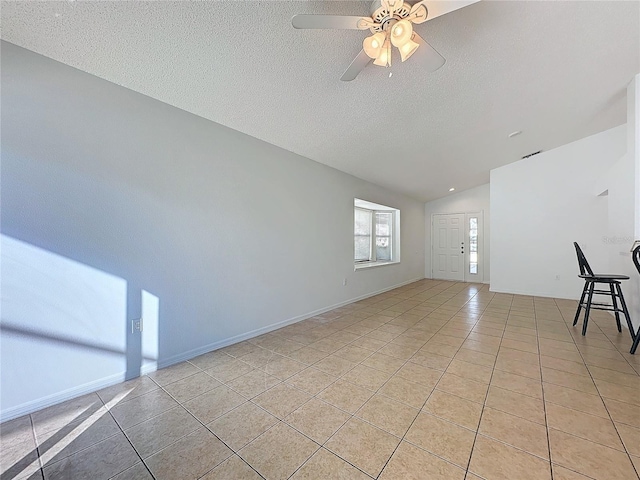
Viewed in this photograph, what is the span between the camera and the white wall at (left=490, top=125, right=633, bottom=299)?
4.81m

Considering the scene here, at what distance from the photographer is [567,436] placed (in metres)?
1.54

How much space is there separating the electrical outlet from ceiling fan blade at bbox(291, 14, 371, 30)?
2.47m

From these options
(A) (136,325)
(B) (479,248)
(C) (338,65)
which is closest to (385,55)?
(C) (338,65)

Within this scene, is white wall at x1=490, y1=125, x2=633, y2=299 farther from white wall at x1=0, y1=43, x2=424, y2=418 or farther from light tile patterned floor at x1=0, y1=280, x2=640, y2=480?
white wall at x1=0, y1=43, x2=424, y2=418

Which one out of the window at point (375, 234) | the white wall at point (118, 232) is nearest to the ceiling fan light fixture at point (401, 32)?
the white wall at point (118, 232)

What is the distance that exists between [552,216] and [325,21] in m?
6.02

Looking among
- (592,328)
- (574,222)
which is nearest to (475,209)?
(574,222)

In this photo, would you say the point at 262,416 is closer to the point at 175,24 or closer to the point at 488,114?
the point at 175,24

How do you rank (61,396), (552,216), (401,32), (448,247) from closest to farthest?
(401,32), (61,396), (552,216), (448,247)

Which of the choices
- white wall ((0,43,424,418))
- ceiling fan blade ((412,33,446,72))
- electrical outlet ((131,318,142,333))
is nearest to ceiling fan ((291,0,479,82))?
ceiling fan blade ((412,33,446,72))

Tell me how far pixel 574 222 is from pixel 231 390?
649cm

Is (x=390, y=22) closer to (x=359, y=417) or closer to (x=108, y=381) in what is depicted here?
(x=359, y=417)

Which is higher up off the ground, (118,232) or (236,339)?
(118,232)

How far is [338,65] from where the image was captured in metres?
2.13
